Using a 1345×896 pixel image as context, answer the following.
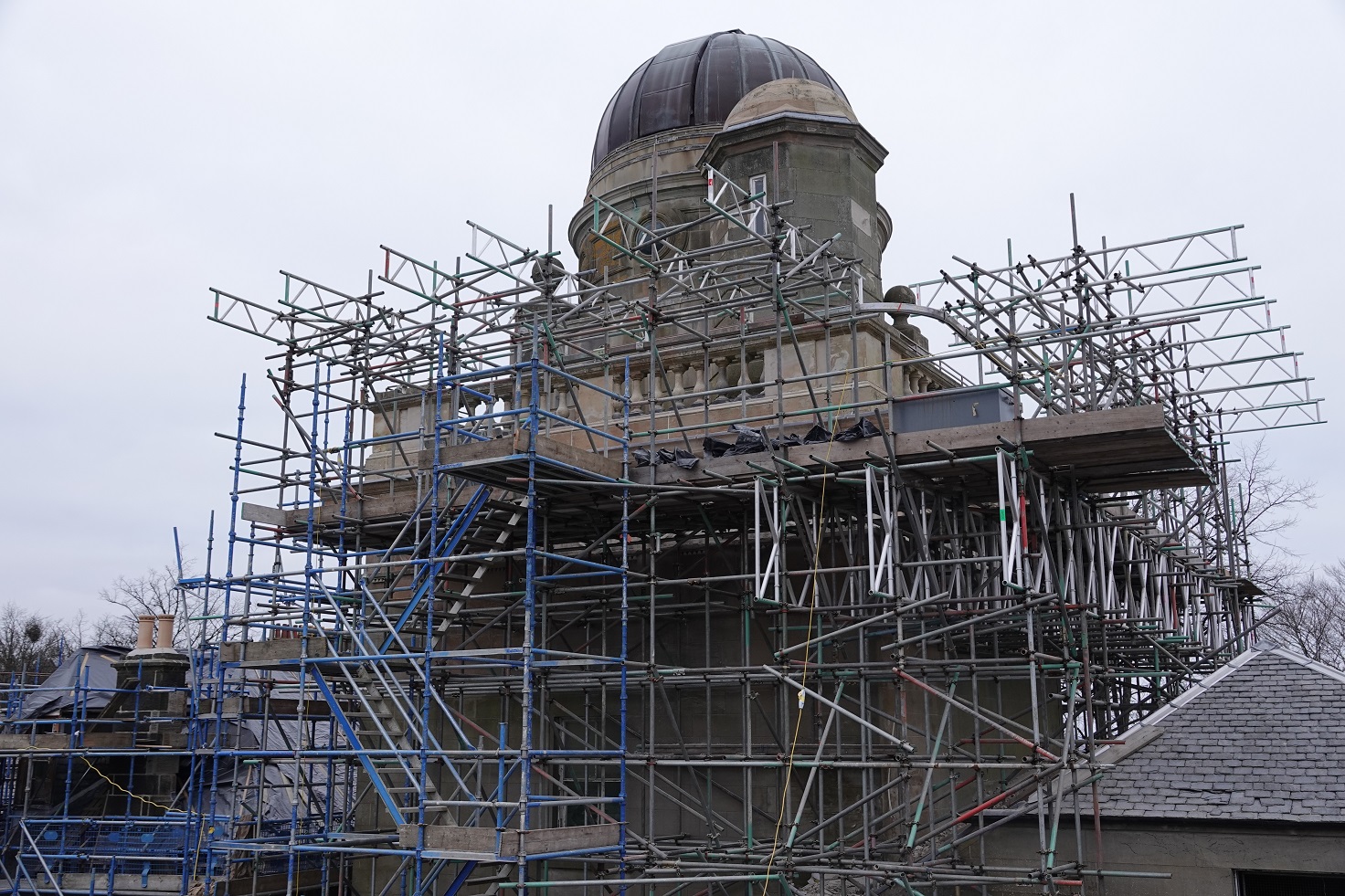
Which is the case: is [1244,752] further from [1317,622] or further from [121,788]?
[1317,622]

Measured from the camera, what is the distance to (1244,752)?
14.2 metres

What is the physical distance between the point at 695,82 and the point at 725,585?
15.8 meters

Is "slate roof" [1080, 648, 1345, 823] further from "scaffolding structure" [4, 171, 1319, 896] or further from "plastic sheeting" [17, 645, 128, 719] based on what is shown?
"plastic sheeting" [17, 645, 128, 719]

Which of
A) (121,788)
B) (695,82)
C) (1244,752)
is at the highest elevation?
(695,82)

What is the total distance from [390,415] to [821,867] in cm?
1085

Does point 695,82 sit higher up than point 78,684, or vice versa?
point 695,82

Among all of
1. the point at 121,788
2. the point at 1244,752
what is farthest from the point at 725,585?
the point at 121,788

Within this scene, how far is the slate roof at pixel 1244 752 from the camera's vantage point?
43.6 feet

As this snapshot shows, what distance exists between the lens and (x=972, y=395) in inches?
586

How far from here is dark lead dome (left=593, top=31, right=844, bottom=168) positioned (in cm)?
2892

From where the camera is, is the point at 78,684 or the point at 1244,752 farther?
the point at 78,684

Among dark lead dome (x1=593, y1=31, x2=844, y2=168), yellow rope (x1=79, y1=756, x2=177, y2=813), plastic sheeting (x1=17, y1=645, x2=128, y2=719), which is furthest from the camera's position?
dark lead dome (x1=593, y1=31, x2=844, y2=168)

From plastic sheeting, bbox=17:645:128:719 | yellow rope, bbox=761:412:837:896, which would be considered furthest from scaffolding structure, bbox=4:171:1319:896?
plastic sheeting, bbox=17:645:128:719

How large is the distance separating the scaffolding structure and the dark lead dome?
934 centimetres
